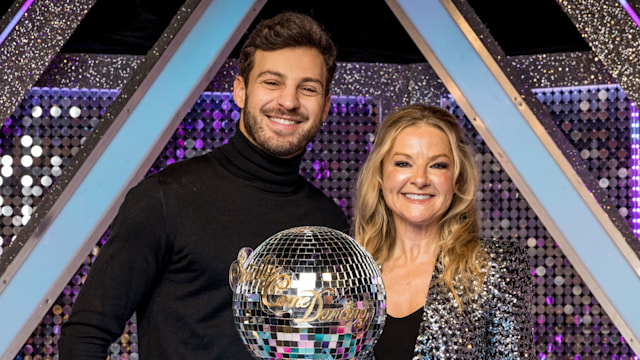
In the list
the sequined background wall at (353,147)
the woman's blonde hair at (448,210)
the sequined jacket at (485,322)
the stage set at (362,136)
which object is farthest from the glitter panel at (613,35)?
the sequined jacket at (485,322)

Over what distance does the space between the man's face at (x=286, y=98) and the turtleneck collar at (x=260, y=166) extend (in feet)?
0.11

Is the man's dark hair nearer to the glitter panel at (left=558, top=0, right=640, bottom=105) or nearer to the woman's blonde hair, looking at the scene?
the woman's blonde hair

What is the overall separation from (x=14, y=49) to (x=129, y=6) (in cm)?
44

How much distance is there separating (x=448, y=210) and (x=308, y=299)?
1.00m

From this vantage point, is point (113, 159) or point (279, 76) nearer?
point (279, 76)

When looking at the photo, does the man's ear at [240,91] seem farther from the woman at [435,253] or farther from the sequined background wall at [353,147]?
the sequined background wall at [353,147]

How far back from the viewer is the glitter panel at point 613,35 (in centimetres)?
243

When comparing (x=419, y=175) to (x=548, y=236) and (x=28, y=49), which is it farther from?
(x=28, y=49)

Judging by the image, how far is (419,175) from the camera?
1907mm

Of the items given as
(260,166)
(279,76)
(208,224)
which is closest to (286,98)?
(279,76)

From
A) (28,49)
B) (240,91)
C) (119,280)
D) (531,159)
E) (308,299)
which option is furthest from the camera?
(28,49)

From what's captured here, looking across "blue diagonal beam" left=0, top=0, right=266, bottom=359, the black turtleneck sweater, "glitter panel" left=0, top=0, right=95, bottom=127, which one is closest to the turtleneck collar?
the black turtleneck sweater

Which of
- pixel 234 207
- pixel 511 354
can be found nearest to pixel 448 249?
Result: pixel 511 354

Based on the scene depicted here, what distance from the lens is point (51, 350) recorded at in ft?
8.91
